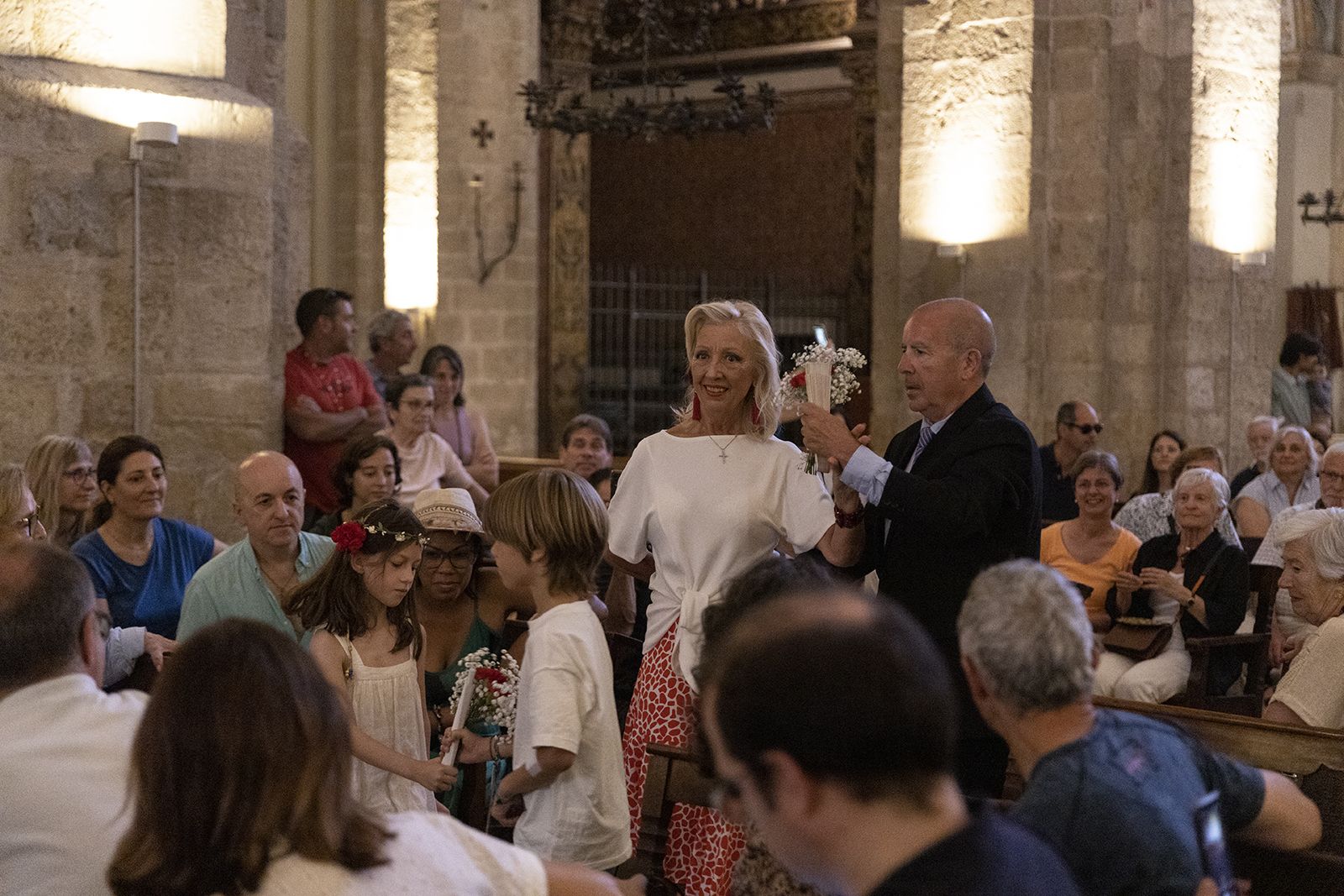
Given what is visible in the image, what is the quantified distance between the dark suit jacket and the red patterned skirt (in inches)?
19.2

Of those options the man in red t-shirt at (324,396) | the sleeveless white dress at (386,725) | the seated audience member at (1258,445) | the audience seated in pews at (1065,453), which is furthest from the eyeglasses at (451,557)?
the seated audience member at (1258,445)

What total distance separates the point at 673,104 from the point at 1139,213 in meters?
3.20

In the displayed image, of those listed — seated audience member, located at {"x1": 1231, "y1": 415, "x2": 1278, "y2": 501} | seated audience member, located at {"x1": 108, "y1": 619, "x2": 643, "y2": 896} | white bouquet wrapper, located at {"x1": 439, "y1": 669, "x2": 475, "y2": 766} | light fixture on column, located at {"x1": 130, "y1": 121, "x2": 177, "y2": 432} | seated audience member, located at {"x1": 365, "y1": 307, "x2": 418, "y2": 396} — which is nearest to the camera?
seated audience member, located at {"x1": 108, "y1": 619, "x2": 643, "y2": 896}

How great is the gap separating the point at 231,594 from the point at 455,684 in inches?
26.1

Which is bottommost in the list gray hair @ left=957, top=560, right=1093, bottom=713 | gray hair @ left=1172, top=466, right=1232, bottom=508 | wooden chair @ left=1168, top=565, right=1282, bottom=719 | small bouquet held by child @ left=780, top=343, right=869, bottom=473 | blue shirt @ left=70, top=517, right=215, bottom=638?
wooden chair @ left=1168, top=565, right=1282, bottom=719

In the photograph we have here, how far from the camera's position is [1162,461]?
8398 millimetres

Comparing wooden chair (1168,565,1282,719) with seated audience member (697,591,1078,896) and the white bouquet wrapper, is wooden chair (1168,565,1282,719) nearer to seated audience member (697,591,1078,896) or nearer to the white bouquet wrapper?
the white bouquet wrapper

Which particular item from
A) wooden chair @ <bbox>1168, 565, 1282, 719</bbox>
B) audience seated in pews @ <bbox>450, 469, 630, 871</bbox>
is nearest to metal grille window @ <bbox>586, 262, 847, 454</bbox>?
wooden chair @ <bbox>1168, 565, 1282, 719</bbox>

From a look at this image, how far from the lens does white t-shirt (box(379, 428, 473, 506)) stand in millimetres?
6316

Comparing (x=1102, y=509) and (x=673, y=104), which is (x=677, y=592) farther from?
(x=673, y=104)

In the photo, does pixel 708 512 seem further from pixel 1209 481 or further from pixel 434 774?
pixel 1209 481

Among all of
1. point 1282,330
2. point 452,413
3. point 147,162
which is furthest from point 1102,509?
point 1282,330

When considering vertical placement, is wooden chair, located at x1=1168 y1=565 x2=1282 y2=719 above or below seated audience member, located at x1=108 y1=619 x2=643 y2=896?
below

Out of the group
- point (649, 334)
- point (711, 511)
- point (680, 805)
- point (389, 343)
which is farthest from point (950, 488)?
point (649, 334)
